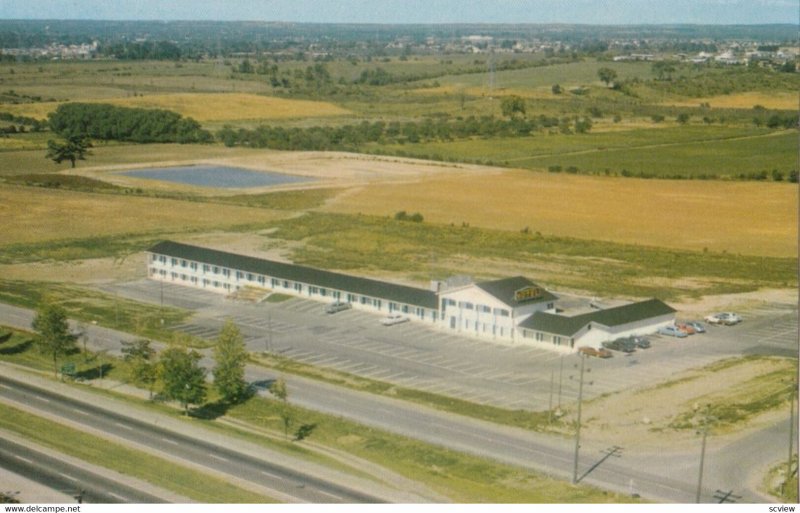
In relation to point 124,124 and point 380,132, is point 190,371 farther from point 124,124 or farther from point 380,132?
point 380,132

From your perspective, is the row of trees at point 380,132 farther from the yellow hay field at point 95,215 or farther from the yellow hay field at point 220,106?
the yellow hay field at point 95,215

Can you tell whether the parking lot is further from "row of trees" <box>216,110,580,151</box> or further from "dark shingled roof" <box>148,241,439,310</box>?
"row of trees" <box>216,110,580,151</box>

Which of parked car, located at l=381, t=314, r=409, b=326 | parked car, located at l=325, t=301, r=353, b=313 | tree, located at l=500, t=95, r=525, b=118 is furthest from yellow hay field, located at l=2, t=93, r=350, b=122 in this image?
parked car, located at l=381, t=314, r=409, b=326

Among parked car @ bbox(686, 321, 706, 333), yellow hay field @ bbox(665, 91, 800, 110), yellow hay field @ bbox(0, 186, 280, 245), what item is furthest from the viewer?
yellow hay field @ bbox(665, 91, 800, 110)

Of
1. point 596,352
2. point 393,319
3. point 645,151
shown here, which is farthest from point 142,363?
point 645,151

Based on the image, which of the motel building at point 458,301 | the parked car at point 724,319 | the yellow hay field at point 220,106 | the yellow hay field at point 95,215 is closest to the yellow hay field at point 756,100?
the yellow hay field at point 220,106

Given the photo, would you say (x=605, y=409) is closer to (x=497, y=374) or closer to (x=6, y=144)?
(x=497, y=374)
